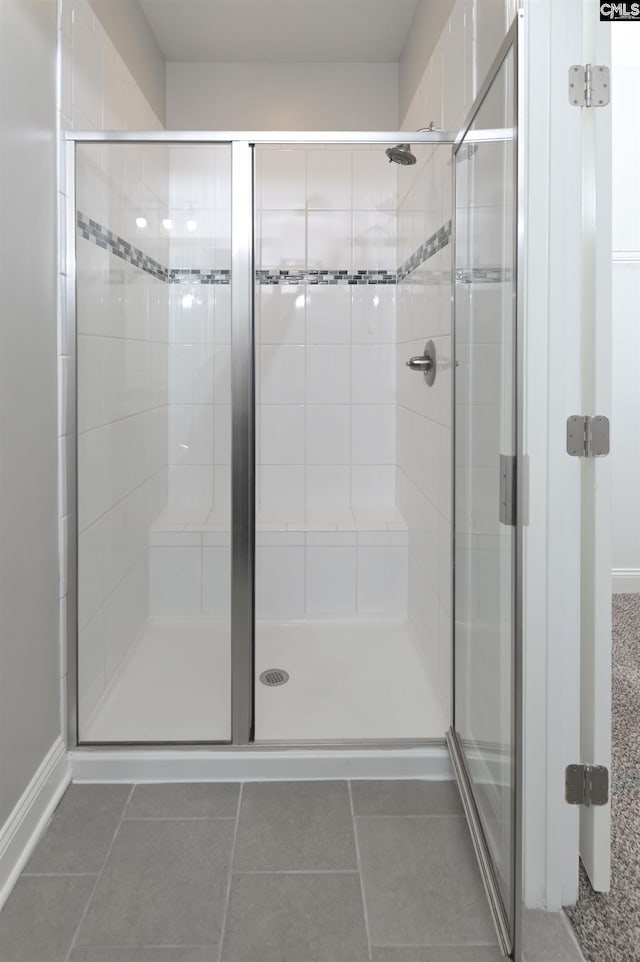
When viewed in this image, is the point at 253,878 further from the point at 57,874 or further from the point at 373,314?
the point at 373,314

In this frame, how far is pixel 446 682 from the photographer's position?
7.13 feet

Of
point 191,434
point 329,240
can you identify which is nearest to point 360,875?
point 191,434

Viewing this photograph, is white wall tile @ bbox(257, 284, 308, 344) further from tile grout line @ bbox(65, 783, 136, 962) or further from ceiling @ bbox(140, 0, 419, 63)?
tile grout line @ bbox(65, 783, 136, 962)

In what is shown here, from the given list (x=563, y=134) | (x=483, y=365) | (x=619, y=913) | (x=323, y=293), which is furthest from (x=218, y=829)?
(x=323, y=293)

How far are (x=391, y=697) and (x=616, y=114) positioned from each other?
289 centimetres

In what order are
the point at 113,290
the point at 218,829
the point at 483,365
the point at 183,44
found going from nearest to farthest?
the point at 483,365 < the point at 218,829 < the point at 113,290 < the point at 183,44

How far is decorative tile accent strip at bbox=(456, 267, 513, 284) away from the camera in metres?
1.38

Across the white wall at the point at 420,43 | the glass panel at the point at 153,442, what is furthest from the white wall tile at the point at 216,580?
the white wall at the point at 420,43

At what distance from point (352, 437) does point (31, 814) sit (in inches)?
82.8

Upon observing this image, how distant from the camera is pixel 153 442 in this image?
2256 millimetres

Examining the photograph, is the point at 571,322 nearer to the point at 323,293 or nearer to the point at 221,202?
the point at 221,202

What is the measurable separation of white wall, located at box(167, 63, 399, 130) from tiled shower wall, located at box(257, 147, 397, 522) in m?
0.36

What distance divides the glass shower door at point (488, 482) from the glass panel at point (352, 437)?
12.9 inches

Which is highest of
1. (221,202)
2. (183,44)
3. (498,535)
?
(183,44)
